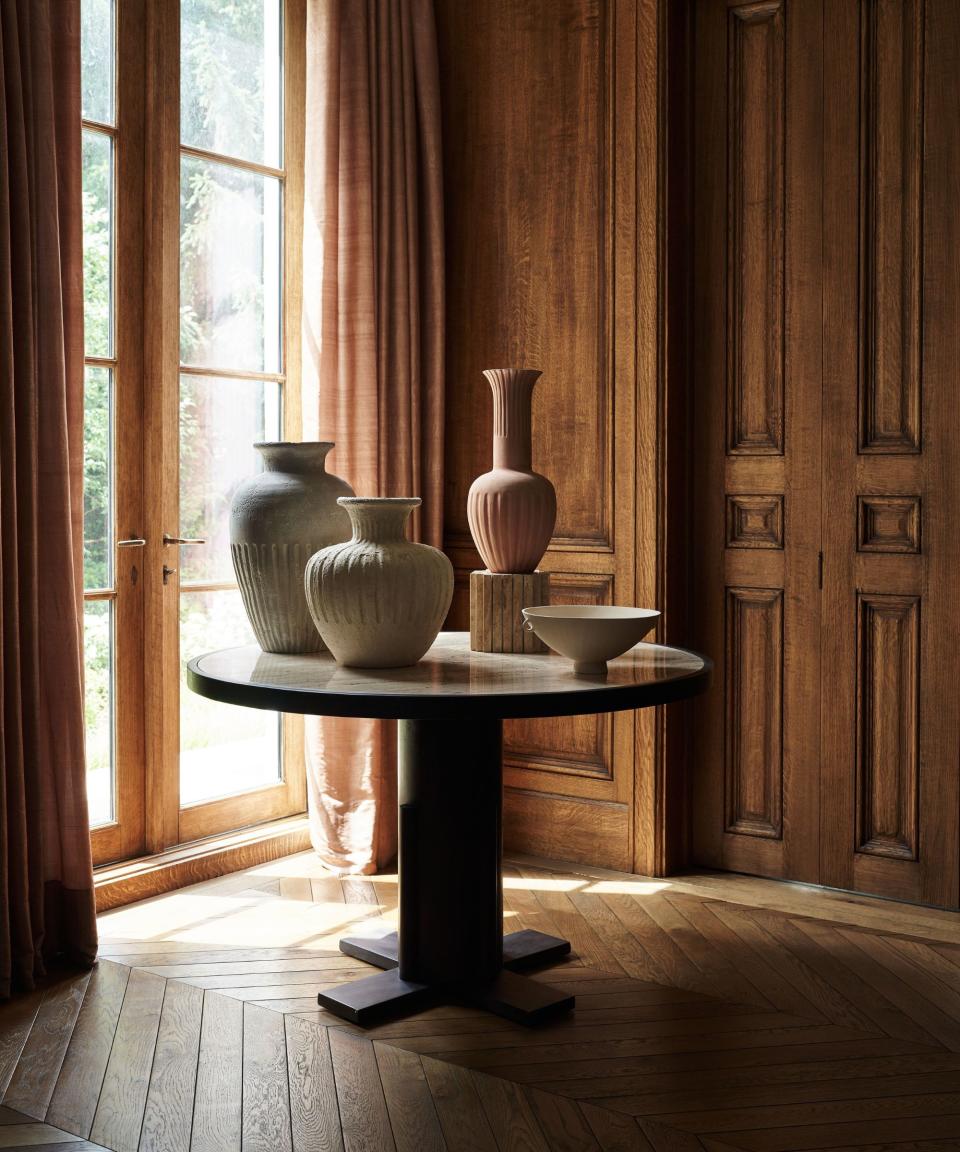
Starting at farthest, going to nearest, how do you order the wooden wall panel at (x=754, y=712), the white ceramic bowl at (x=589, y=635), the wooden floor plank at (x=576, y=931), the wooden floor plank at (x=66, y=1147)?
the wooden wall panel at (x=754, y=712) < the wooden floor plank at (x=576, y=931) < the white ceramic bowl at (x=589, y=635) < the wooden floor plank at (x=66, y=1147)

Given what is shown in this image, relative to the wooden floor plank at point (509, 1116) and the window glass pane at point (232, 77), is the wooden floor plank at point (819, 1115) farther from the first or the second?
the window glass pane at point (232, 77)

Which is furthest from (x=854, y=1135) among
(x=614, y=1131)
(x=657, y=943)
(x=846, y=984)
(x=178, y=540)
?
(x=178, y=540)

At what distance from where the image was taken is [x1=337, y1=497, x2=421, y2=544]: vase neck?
2410mm

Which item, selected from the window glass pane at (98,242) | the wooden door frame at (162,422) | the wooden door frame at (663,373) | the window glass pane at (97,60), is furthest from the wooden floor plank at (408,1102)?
the window glass pane at (97,60)

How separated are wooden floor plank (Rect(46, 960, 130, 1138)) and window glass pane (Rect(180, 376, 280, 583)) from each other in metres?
1.15

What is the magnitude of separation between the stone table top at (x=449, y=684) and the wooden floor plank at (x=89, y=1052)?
2.36 feet

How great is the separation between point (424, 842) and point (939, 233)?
200 centimetres

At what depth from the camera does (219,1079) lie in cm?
225

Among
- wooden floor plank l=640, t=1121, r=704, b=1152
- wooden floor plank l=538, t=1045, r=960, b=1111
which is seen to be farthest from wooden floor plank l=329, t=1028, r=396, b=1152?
wooden floor plank l=640, t=1121, r=704, b=1152

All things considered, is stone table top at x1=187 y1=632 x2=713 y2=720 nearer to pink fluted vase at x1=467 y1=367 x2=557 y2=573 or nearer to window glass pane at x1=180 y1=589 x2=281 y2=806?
pink fluted vase at x1=467 y1=367 x2=557 y2=573

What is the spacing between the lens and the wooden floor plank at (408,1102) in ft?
6.73

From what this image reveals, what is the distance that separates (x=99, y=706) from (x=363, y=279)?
1.40 metres

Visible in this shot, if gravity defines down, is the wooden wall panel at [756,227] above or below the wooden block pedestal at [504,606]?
above

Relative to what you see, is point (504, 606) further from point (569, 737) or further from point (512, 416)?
point (569, 737)
